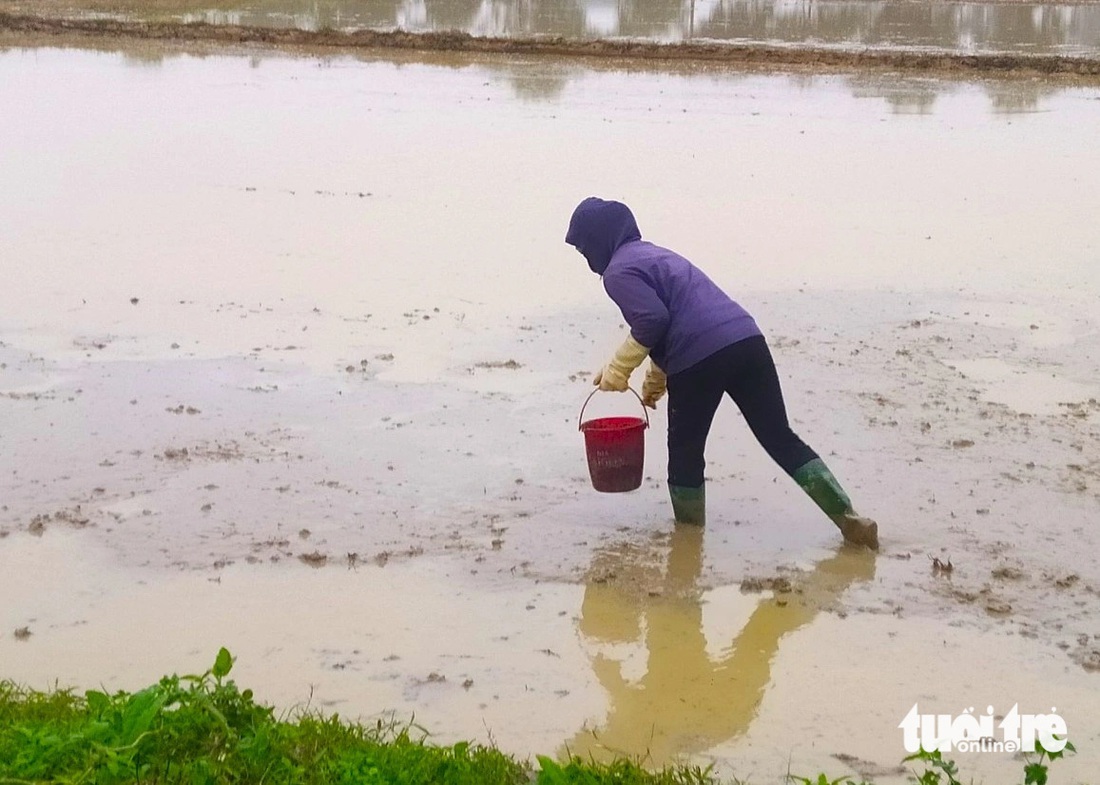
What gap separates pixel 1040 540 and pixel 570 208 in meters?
7.21

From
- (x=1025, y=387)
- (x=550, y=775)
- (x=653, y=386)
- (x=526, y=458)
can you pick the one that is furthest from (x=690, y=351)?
(x=1025, y=387)

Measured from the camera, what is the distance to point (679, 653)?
4.78 metres

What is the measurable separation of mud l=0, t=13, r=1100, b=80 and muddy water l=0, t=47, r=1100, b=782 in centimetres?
1143

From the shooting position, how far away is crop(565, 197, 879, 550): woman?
5.39 meters

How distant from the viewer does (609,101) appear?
20.4 m

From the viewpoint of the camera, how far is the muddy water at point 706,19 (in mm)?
29906

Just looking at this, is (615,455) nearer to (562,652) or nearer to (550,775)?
(562,652)

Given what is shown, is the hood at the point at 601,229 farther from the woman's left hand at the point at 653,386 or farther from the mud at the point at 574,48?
the mud at the point at 574,48

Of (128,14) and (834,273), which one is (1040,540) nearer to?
(834,273)

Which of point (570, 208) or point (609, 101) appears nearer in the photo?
point (570, 208)

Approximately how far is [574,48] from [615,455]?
22.8m

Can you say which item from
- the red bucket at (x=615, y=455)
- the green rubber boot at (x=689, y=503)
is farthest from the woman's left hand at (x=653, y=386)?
the green rubber boot at (x=689, y=503)

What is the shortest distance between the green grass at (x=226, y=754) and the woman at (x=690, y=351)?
6.57ft

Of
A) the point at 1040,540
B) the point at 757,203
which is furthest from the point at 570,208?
the point at 1040,540
